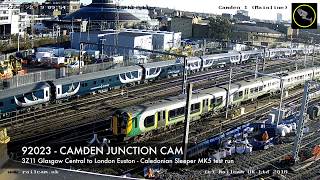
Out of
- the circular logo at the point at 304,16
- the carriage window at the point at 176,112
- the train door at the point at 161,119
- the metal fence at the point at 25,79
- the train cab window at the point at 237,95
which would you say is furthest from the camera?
the train cab window at the point at 237,95

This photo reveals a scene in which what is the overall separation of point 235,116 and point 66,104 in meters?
8.79

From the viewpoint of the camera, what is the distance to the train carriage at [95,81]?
837 inches

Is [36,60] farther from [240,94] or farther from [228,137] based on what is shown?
[228,137]

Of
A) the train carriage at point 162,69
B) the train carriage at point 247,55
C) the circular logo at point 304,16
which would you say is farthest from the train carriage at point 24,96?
the train carriage at point 247,55

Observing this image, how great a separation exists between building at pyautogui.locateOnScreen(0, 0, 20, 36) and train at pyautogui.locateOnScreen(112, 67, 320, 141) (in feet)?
117

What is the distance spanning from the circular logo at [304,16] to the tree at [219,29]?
47.9 metres

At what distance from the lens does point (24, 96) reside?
62.1ft

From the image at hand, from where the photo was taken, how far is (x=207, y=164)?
45.2ft

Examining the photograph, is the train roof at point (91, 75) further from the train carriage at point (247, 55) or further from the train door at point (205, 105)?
the train carriage at point (247, 55)

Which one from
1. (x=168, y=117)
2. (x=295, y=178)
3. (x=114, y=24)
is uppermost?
(x=114, y=24)

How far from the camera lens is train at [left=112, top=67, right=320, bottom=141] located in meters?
15.1

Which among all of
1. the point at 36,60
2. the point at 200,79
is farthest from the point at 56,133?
the point at 36,60

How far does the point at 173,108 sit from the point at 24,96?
7282 mm

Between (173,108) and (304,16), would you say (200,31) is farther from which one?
(304,16)
